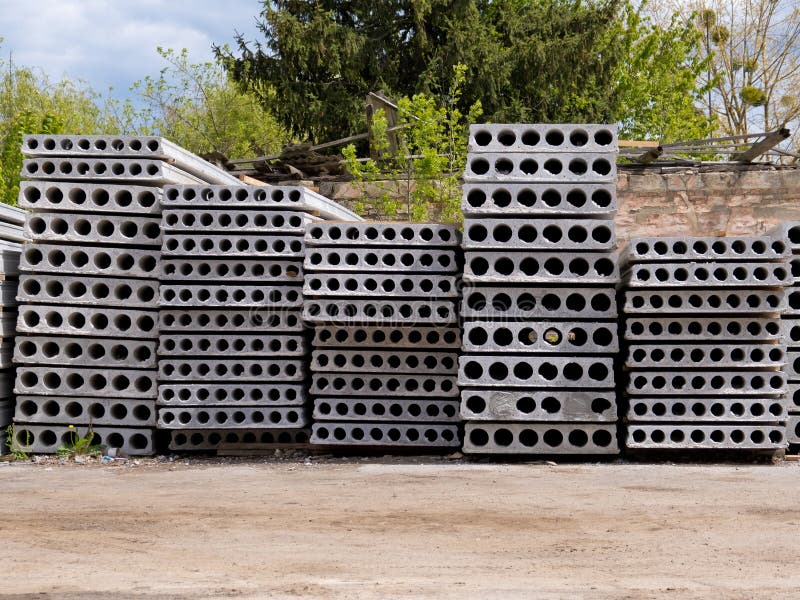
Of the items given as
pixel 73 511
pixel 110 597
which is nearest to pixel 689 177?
pixel 73 511

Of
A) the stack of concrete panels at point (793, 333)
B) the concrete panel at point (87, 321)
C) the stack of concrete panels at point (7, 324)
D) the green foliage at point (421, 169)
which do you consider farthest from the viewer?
the green foliage at point (421, 169)

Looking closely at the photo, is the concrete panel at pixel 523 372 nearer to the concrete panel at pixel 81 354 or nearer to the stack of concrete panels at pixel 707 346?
the stack of concrete panels at pixel 707 346

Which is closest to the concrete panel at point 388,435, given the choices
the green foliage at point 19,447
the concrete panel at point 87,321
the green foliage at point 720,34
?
the concrete panel at point 87,321

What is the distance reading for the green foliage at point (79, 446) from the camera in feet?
27.7

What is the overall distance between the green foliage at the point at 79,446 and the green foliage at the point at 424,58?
1233 cm

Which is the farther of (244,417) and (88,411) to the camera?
(88,411)

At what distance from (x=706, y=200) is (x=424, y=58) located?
9.19 meters

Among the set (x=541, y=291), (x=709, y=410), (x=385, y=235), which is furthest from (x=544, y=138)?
(x=709, y=410)

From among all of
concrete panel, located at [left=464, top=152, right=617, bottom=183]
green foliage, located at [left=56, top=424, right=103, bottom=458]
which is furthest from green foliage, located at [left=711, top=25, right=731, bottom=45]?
green foliage, located at [left=56, top=424, right=103, bottom=458]

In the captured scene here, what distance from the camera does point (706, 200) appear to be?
1331cm

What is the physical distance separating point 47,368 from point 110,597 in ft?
17.0

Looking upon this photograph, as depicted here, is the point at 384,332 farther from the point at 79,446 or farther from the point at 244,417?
the point at 79,446

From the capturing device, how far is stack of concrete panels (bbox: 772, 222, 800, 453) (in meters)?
8.19

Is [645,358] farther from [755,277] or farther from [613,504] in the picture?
[613,504]
